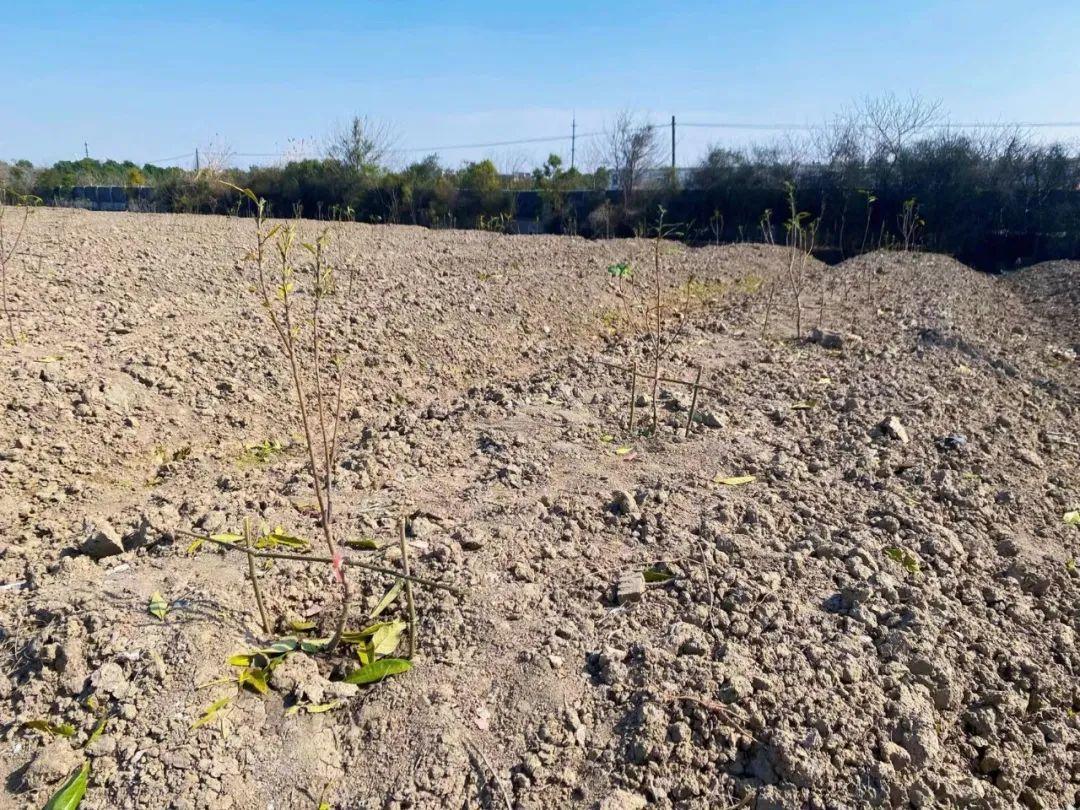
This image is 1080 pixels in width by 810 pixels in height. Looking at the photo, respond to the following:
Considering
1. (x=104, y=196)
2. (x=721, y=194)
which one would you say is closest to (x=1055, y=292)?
(x=721, y=194)

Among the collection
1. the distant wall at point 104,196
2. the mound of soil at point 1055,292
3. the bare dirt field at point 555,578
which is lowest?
the bare dirt field at point 555,578

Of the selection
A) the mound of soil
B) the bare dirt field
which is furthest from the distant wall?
the mound of soil

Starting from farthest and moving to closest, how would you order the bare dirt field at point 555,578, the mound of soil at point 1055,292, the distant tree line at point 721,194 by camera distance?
the distant tree line at point 721,194 < the mound of soil at point 1055,292 < the bare dirt field at point 555,578

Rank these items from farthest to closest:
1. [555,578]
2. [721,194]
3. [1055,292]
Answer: [721,194]
[1055,292]
[555,578]

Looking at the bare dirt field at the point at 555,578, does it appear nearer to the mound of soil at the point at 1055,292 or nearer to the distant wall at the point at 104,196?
the mound of soil at the point at 1055,292

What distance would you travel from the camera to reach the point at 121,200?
64.5 feet

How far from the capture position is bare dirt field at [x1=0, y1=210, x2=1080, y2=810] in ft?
6.07

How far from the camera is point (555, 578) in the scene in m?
2.55

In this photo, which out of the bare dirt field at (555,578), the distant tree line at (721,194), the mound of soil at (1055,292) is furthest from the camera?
the distant tree line at (721,194)

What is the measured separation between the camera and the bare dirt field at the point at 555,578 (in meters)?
1.85

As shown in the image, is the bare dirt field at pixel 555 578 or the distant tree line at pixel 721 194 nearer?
the bare dirt field at pixel 555 578

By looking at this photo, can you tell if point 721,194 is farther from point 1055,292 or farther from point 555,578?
point 555,578

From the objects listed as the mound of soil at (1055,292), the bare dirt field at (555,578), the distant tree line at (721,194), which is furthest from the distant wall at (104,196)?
the mound of soil at (1055,292)

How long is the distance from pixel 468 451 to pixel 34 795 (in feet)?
6.93
